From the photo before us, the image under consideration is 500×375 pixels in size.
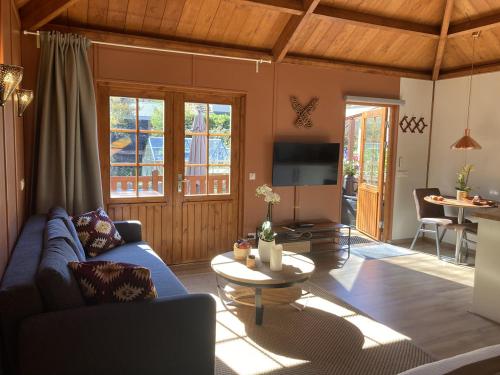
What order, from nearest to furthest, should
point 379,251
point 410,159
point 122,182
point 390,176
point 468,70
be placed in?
point 122,182 → point 379,251 → point 468,70 → point 390,176 → point 410,159

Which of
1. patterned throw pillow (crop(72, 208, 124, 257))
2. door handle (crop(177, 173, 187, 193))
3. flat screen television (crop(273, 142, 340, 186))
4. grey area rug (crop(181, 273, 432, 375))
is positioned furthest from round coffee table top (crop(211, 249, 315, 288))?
flat screen television (crop(273, 142, 340, 186))

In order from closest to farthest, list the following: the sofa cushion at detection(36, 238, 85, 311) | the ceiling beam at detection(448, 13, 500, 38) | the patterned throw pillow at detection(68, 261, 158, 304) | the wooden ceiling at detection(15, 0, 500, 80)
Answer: the sofa cushion at detection(36, 238, 85, 311) < the patterned throw pillow at detection(68, 261, 158, 304) < the wooden ceiling at detection(15, 0, 500, 80) < the ceiling beam at detection(448, 13, 500, 38)

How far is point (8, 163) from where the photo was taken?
289 centimetres

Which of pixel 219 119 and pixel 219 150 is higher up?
pixel 219 119

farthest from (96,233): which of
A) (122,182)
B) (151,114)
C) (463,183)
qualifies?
(463,183)

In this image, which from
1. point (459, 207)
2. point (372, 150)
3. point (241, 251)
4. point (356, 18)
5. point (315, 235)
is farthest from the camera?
point (372, 150)

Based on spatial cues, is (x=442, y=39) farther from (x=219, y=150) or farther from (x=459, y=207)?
(x=219, y=150)

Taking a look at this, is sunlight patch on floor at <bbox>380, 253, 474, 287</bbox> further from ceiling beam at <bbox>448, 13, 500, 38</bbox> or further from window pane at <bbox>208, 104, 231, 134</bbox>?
ceiling beam at <bbox>448, 13, 500, 38</bbox>

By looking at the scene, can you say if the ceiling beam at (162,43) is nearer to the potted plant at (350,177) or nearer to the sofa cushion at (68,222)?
the sofa cushion at (68,222)

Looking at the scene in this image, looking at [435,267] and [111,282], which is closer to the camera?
[111,282]

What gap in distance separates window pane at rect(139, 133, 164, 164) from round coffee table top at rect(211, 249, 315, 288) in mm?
1708

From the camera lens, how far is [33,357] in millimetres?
1920

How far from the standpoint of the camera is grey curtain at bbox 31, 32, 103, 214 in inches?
161

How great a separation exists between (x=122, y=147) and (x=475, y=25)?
14.9ft
